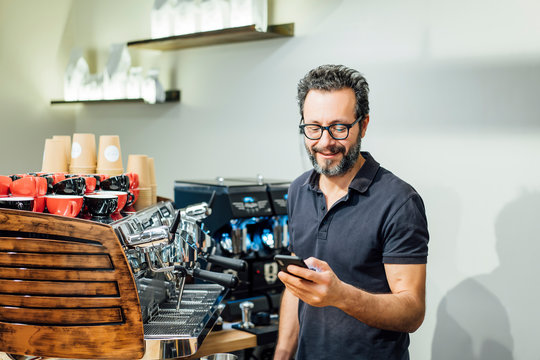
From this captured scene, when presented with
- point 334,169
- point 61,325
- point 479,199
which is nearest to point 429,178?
point 479,199

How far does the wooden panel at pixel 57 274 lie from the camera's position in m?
1.40

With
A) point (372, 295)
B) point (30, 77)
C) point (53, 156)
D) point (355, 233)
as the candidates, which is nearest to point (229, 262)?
point (355, 233)

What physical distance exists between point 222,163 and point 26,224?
196cm

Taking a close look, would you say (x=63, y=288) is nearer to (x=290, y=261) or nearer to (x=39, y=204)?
(x=39, y=204)

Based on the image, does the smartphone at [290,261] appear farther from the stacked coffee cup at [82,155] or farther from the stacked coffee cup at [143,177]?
the stacked coffee cup at [82,155]

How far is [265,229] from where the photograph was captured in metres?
2.35

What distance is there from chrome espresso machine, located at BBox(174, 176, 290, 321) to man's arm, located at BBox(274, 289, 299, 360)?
0.43 m

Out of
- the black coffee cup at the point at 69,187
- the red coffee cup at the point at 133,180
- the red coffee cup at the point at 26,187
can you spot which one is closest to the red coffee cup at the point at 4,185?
the red coffee cup at the point at 26,187

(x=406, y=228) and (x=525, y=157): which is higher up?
(x=525, y=157)

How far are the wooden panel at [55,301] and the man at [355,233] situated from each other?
474mm

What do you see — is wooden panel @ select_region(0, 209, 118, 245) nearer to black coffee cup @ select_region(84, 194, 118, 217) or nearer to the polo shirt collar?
black coffee cup @ select_region(84, 194, 118, 217)

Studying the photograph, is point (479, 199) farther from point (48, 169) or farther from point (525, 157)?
point (48, 169)

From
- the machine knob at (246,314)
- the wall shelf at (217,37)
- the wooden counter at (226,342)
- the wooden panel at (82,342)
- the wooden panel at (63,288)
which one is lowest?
the wooden counter at (226,342)

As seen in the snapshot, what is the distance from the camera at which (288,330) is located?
5.74 ft
